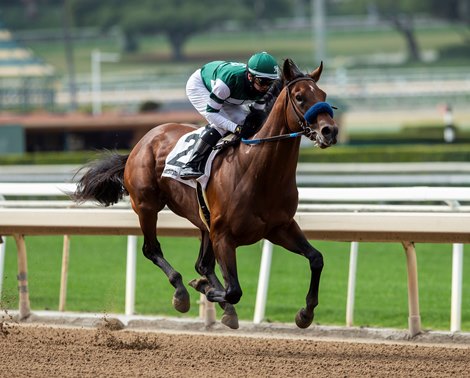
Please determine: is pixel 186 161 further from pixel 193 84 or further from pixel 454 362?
pixel 454 362

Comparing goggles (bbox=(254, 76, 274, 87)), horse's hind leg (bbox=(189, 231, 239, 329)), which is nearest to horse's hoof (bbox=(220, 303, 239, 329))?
horse's hind leg (bbox=(189, 231, 239, 329))

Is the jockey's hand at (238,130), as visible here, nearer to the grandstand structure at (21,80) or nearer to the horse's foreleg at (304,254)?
the horse's foreleg at (304,254)

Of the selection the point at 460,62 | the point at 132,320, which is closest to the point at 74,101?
the point at 460,62

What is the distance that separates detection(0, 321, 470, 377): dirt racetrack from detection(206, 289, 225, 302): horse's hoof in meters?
0.29

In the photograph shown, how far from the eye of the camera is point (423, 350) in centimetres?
618

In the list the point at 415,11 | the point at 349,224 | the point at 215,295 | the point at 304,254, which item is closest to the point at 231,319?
the point at 215,295

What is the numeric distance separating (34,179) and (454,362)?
9.44m

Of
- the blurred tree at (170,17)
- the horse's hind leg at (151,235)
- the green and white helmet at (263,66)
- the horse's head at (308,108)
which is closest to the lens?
the horse's head at (308,108)

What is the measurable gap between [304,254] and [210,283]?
0.68 metres

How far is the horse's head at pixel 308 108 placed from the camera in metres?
→ 5.40

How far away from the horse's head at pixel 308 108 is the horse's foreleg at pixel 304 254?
626mm

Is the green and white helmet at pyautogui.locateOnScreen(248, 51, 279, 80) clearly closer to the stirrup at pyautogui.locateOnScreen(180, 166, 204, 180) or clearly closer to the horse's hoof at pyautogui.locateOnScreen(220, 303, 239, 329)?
the stirrup at pyautogui.locateOnScreen(180, 166, 204, 180)

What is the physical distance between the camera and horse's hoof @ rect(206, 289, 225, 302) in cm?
616

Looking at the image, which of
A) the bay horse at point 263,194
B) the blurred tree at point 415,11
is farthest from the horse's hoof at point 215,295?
the blurred tree at point 415,11
